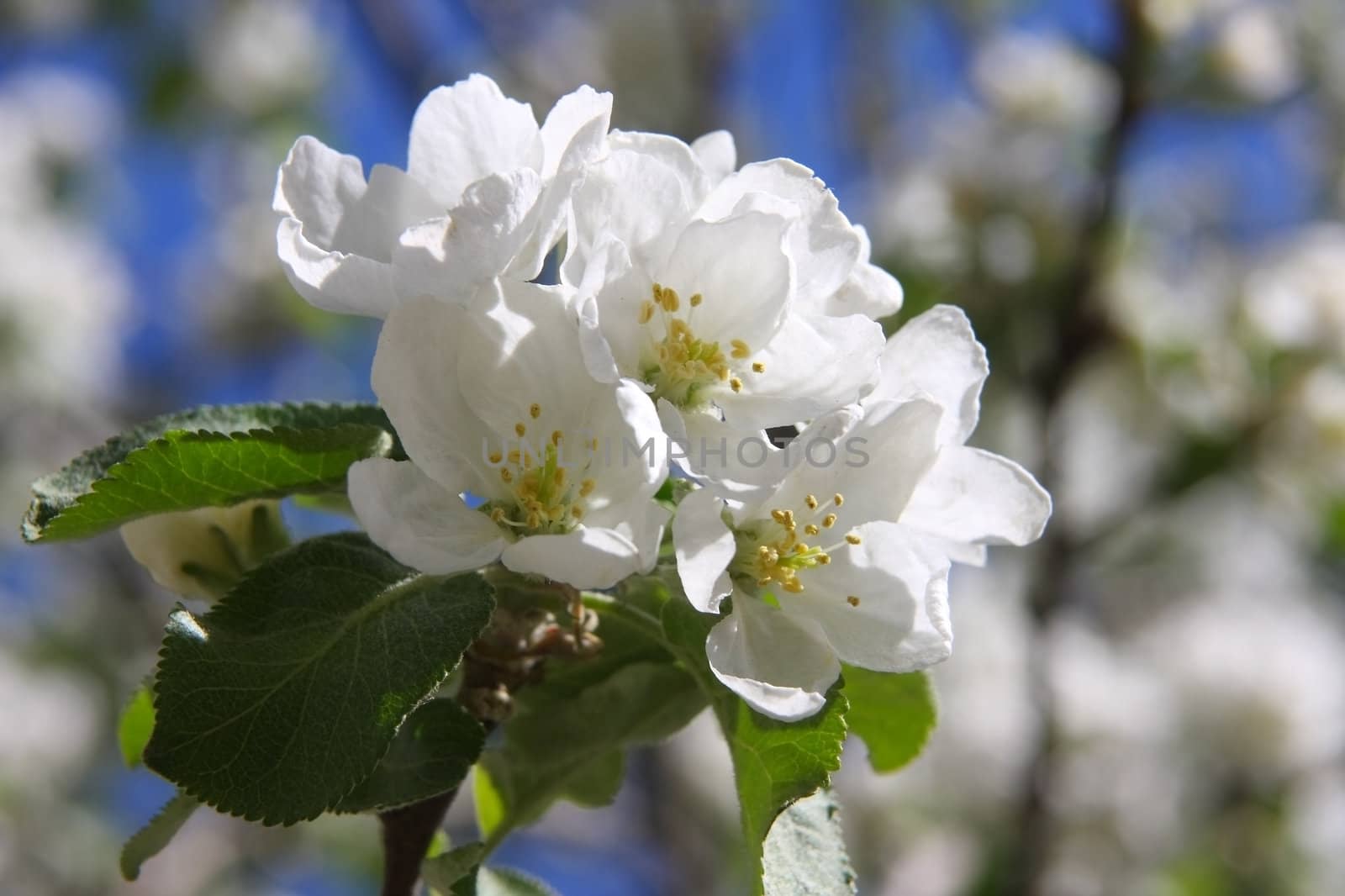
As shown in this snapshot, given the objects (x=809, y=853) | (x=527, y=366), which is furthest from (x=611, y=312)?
(x=809, y=853)

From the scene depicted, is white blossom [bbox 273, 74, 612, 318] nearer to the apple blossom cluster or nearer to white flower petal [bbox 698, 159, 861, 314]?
the apple blossom cluster

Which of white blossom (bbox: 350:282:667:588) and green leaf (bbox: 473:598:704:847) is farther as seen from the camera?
green leaf (bbox: 473:598:704:847)

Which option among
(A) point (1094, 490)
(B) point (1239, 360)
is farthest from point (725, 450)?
(A) point (1094, 490)

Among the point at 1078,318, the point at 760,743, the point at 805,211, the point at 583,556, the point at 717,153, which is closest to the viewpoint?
the point at 583,556

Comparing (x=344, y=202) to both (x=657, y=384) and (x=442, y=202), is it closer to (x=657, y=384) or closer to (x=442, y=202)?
(x=442, y=202)

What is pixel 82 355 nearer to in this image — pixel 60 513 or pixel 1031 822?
pixel 1031 822

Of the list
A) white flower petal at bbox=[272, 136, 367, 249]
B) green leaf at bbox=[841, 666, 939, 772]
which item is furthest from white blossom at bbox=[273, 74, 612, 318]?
green leaf at bbox=[841, 666, 939, 772]

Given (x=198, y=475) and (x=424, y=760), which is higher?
(x=198, y=475)
